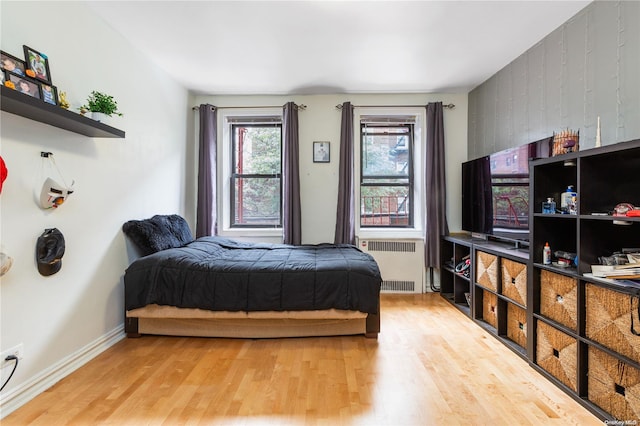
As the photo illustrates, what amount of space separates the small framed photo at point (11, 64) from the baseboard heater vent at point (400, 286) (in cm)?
369

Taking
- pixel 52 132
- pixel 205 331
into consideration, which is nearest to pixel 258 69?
pixel 52 132

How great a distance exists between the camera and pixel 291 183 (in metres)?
3.87

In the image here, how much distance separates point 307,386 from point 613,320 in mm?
1639

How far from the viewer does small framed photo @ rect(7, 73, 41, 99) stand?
5.33 feet

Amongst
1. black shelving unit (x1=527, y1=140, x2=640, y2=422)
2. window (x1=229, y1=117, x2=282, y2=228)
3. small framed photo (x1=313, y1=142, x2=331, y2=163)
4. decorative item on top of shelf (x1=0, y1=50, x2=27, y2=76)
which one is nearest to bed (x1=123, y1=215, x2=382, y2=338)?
black shelving unit (x1=527, y1=140, x2=640, y2=422)

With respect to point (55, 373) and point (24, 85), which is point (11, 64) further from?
point (55, 373)

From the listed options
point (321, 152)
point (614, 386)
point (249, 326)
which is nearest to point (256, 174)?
point (321, 152)

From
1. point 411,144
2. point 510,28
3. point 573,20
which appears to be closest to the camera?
point 573,20

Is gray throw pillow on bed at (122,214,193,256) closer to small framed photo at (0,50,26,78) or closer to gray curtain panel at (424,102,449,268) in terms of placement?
small framed photo at (0,50,26,78)

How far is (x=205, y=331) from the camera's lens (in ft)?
8.37

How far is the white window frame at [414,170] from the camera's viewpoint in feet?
13.2

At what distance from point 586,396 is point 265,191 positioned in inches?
141

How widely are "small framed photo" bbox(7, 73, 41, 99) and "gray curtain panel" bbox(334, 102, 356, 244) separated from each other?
2.87 meters

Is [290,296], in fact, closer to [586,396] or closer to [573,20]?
[586,396]
